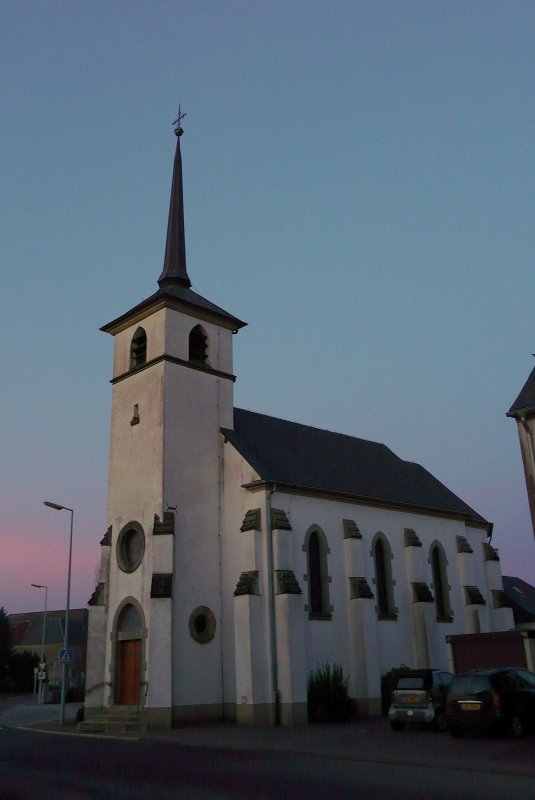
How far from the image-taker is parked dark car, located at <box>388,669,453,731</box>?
20203 millimetres

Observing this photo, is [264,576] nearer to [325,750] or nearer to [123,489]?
[123,489]

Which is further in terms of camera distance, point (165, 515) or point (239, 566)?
point (239, 566)

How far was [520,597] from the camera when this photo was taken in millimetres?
41312

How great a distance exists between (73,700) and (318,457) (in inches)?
1066

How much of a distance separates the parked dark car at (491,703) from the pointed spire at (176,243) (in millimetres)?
19906

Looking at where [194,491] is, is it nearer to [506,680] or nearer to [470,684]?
[470,684]

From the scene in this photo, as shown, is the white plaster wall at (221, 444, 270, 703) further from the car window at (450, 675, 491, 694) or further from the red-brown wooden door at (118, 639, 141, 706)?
the car window at (450, 675, 491, 694)

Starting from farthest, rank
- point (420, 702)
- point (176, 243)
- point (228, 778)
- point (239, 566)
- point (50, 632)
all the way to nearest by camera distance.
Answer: point (50, 632) < point (176, 243) < point (239, 566) < point (420, 702) < point (228, 778)

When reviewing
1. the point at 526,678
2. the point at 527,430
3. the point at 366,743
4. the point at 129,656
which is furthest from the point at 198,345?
the point at 526,678

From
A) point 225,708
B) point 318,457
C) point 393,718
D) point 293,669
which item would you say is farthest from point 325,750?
point 318,457

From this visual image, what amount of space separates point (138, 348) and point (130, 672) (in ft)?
40.2

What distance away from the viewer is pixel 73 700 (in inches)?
1845

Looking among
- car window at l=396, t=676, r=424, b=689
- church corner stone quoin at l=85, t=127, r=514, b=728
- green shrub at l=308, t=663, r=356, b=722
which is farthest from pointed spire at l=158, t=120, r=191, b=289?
car window at l=396, t=676, r=424, b=689

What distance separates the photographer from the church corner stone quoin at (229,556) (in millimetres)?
24125
